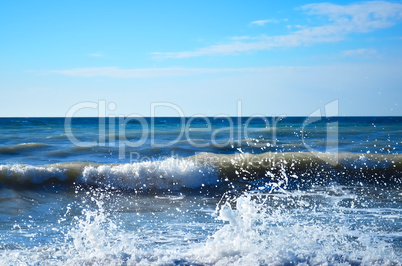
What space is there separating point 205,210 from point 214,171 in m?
3.13

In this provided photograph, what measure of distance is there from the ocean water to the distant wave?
0.02 meters

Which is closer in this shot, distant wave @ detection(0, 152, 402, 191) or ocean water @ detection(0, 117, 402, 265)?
ocean water @ detection(0, 117, 402, 265)

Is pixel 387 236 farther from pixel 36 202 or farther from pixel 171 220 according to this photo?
pixel 36 202

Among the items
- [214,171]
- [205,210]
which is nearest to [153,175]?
[214,171]

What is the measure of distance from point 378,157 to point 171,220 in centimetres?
721

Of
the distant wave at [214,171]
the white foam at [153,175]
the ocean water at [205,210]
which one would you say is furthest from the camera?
the distant wave at [214,171]

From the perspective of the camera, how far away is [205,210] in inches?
259

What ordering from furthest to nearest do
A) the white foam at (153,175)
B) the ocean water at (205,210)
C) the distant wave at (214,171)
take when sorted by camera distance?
1. the distant wave at (214,171)
2. the white foam at (153,175)
3. the ocean water at (205,210)

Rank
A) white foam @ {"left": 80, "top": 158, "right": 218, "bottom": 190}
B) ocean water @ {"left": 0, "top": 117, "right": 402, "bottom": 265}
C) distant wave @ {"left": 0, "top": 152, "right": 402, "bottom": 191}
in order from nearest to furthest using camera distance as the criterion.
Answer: ocean water @ {"left": 0, "top": 117, "right": 402, "bottom": 265}, white foam @ {"left": 80, "top": 158, "right": 218, "bottom": 190}, distant wave @ {"left": 0, "top": 152, "right": 402, "bottom": 191}

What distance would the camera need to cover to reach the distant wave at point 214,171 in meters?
9.00

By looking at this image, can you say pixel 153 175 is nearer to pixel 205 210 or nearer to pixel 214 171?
pixel 214 171

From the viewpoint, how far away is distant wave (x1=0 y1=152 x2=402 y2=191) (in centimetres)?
900

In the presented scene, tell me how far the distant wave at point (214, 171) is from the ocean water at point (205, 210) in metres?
0.02

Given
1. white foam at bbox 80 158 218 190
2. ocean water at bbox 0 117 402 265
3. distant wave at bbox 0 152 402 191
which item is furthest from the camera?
distant wave at bbox 0 152 402 191
